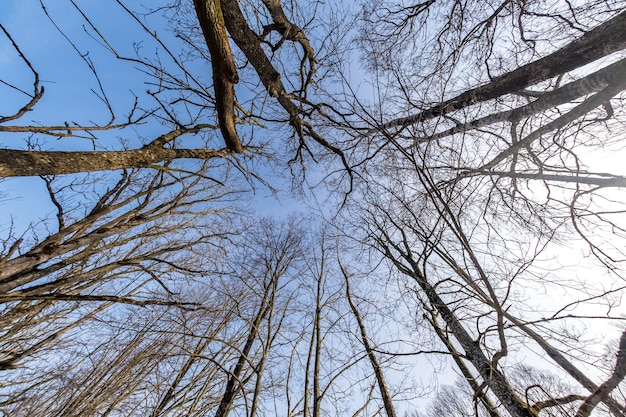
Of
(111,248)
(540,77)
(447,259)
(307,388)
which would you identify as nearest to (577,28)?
(540,77)

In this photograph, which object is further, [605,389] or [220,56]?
[220,56]

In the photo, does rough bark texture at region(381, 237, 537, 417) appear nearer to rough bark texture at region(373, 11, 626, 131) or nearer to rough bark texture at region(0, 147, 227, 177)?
rough bark texture at region(373, 11, 626, 131)

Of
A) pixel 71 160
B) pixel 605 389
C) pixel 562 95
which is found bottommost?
pixel 605 389

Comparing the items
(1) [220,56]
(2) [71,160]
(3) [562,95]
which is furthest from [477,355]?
(2) [71,160]

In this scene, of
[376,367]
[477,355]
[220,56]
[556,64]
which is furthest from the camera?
[376,367]

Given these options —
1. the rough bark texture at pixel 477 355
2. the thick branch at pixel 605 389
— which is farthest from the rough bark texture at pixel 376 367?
the thick branch at pixel 605 389

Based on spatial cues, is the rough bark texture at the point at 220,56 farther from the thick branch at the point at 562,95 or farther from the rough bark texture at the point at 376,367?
the rough bark texture at the point at 376,367

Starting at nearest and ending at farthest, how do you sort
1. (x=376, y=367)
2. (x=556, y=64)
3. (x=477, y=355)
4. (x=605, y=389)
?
1. (x=605, y=389)
2. (x=556, y=64)
3. (x=477, y=355)
4. (x=376, y=367)

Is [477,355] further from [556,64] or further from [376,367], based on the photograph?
[556,64]

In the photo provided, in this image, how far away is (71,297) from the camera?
8.13 feet

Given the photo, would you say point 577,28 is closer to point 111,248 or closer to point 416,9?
point 416,9

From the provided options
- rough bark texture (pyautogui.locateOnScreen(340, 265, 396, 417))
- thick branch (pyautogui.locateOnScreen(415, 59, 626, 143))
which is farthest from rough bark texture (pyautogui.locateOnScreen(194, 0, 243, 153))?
rough bark texture (pyautogui.locateOnScreen(340, 265, 396, 417))

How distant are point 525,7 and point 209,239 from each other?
21.6 feet

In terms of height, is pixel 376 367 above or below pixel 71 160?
below
